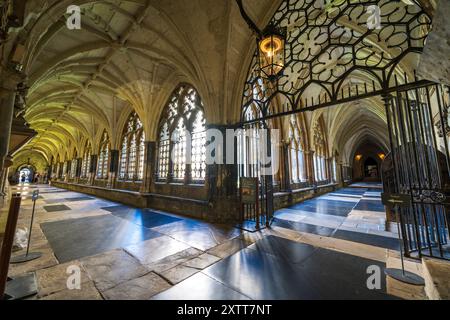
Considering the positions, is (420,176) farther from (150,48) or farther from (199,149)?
(150,48)

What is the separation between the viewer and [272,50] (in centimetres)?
285

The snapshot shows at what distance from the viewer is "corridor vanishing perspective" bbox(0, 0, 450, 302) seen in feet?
6.54

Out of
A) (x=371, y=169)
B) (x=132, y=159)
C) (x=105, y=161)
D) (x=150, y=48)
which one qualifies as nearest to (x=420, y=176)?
(x=150, y=48)

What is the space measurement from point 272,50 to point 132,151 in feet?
31.4

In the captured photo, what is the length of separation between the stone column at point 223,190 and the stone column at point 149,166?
364cm

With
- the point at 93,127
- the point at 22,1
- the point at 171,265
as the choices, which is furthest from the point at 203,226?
the point at 93,127

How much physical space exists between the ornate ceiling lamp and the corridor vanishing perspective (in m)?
0.03

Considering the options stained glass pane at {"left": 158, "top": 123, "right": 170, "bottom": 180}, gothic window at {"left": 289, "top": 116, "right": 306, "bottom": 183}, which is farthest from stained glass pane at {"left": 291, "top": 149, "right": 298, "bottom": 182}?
stained glass pane at {"left": 158, "top": 123, "right": 170, "bottom": 180}

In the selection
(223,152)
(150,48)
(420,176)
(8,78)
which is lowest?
(420,176)

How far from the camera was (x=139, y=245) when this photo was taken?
314cm

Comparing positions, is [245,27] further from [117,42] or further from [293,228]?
[293,228]

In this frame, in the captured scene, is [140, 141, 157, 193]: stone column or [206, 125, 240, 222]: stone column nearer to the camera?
[206, 125, 240, 222]: stone column

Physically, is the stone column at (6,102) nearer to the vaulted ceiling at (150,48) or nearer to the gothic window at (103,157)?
the vaulted ceiling at (150,48)

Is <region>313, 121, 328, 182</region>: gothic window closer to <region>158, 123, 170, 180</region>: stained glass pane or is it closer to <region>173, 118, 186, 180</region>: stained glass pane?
<region>173, 118, 186, 180</region>: stained glass pane
